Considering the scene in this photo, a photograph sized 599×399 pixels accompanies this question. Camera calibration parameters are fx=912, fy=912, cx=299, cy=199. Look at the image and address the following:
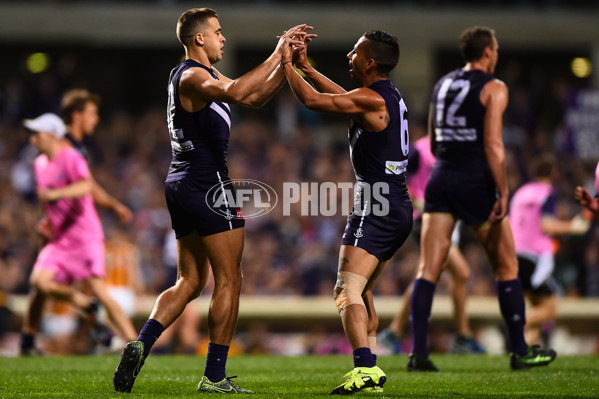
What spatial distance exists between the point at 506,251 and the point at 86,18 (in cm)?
1750

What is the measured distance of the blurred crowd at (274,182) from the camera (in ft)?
48.9

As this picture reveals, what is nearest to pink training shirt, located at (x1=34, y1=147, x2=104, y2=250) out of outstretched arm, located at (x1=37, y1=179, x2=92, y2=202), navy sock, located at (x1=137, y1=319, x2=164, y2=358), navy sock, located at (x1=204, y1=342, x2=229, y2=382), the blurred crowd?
outstretched arm, located at (x1=37, y1=179, x2=92, y2=202)

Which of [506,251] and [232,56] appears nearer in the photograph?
[506,251]

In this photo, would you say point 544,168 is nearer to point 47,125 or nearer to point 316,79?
point 316,79

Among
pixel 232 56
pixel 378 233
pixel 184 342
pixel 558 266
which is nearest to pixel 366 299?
pixel 378 233

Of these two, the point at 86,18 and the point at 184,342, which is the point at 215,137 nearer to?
the point at 184,342

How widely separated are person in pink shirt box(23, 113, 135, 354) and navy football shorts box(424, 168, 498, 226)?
12.3 feet

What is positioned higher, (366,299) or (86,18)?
(86,18)

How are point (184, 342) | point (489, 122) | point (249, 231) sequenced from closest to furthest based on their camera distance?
1. point (489, 122)
2. point (184, 342)
3. point (249, 231)

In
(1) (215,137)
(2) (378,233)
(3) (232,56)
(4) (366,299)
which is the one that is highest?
(3) (232,56)

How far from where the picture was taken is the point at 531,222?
33.2ft

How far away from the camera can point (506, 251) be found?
24.5 feet

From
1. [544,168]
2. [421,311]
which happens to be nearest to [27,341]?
[421,311]

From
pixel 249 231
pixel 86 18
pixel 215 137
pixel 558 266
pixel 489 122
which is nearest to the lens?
pixel 215 137
